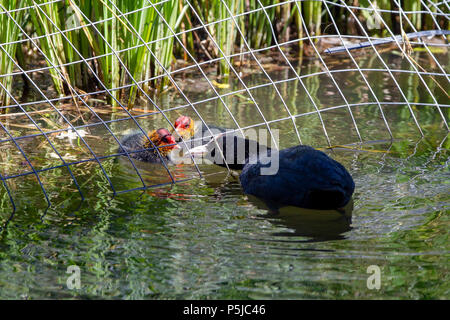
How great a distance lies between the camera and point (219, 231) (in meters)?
3.63

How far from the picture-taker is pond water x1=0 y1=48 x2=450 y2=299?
3.07 m

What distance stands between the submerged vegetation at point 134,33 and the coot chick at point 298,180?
36.1 inches

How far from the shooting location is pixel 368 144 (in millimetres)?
5164

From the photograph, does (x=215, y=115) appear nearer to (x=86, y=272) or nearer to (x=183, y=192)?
(x=183, y=192)

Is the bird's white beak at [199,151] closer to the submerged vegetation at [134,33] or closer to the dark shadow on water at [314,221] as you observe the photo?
the submerged vegetation at [134,33]

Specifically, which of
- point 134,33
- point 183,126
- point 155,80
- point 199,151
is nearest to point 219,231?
point 199,151

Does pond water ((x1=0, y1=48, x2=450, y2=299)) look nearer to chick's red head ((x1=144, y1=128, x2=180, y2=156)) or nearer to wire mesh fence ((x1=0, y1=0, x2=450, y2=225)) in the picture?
wire mesh fence ((x1=0, y1=0, x2=450, y2=225))

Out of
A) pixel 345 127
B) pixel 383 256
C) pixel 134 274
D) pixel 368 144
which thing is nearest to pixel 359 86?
pixel 345 127

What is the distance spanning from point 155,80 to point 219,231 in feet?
10.9

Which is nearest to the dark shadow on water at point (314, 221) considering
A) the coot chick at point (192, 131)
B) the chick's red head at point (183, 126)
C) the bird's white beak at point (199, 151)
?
the bird's white beak at point (199, 151)

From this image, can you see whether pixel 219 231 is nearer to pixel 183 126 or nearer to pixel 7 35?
pixel 183 126

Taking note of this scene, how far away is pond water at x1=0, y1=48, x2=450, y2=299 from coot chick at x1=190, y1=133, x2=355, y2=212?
0.10 m

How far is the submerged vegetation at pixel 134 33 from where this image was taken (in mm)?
5250

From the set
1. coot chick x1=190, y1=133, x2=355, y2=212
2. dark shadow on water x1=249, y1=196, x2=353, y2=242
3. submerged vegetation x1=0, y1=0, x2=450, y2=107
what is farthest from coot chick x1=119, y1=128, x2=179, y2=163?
dark shadow on water x1=249, y1=196, x2=353, y2=242
